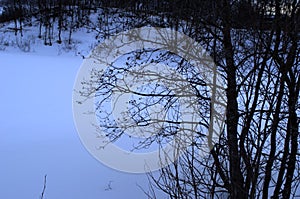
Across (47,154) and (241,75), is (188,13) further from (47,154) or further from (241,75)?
(47,154)

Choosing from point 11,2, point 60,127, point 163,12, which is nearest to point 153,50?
point 163,12

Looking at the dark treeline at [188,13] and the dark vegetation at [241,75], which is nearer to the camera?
the dark vegetation at [241,75]

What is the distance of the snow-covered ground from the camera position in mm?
3604

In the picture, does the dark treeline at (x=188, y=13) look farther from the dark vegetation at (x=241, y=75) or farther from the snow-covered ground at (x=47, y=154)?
the snow-covered ground at (x=47, y=154)

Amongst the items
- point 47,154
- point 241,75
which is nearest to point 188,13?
point 241,75

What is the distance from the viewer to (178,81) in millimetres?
3457

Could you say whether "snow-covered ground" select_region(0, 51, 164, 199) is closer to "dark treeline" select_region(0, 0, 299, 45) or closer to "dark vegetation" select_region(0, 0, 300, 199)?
"dark vegetation" select_region(0, 0, 300, 199)

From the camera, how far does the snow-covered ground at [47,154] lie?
360 centimetres

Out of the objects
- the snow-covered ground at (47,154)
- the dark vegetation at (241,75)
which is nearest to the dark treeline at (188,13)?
the dark vegetation at (241,75)

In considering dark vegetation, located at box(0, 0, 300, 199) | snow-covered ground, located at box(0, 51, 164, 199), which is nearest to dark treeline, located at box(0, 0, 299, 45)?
dark vegetation, located at box(0, 0, 300, 199)

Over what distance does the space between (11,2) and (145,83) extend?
14068mm

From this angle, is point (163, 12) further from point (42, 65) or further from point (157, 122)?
point (42, 65)

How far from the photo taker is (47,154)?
4.30m

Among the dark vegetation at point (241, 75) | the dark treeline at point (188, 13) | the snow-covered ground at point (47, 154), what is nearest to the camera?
the dark vegetation at point (241, 75)
